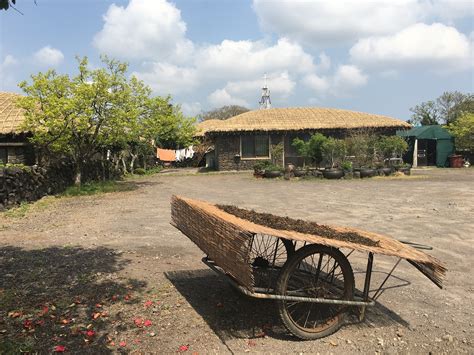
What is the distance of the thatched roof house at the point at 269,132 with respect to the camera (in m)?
28.1

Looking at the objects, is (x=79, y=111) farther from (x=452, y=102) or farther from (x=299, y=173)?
(x=452, y=102)

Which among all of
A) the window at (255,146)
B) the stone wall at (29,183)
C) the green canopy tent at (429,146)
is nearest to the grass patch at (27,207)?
the stone wall at (29,183)

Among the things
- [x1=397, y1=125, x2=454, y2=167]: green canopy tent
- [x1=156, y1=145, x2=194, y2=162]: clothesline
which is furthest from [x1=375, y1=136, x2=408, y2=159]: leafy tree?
[x1=156, y1=145, x2=194, y2=162]: clothesline

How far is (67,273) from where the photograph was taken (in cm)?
547

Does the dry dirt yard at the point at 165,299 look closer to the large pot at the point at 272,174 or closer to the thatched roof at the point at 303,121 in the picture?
the large pot at the point at 272,174

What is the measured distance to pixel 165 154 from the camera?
1588 inches

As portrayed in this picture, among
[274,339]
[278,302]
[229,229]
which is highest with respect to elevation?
[229,229]

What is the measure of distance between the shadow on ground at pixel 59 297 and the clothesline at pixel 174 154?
33.0 meters

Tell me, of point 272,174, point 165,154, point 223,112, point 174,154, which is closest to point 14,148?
point 272,174

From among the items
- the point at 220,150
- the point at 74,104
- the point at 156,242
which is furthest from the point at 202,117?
the point at 156,242

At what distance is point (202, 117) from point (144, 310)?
61676 millimetres

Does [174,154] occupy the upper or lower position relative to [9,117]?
lower

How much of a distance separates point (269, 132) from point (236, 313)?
24592 mm

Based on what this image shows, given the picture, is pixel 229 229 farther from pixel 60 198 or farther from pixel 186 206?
pixel 60 198
